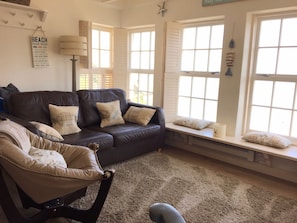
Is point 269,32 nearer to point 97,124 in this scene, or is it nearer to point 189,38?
point 189,38

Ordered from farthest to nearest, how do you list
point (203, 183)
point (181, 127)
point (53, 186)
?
point (181, 127) → point (203, 183) → point (53, 186)

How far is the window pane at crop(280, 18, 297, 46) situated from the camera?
281 centimetres

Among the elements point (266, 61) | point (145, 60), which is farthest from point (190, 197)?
point (145, 60)

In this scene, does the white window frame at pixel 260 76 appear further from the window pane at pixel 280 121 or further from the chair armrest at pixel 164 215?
the chair armrest at pixel 164 215

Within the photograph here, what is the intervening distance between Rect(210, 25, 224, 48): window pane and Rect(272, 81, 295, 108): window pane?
924 millimetres

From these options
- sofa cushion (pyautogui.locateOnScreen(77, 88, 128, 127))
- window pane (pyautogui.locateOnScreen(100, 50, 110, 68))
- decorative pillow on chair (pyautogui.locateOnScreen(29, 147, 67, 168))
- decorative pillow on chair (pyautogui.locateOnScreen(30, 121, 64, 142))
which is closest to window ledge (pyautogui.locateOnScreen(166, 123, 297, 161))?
sofa cushion (pyautogui.locateOnScreen(77, 88, 128, 127))

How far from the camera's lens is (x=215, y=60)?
11.4ft

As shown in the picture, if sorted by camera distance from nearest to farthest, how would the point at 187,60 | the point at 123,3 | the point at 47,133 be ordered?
the point at 47,133
the point at 187,60
the point at 123,3

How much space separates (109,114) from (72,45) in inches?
42.1

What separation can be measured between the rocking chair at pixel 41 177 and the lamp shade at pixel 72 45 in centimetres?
178

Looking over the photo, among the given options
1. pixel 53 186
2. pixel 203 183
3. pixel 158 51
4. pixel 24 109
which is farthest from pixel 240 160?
pixel 24 109

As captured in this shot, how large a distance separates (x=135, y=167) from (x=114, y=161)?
0.26 m

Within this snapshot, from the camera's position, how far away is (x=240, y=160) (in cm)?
317

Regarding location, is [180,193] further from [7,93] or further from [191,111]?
[7,93]
